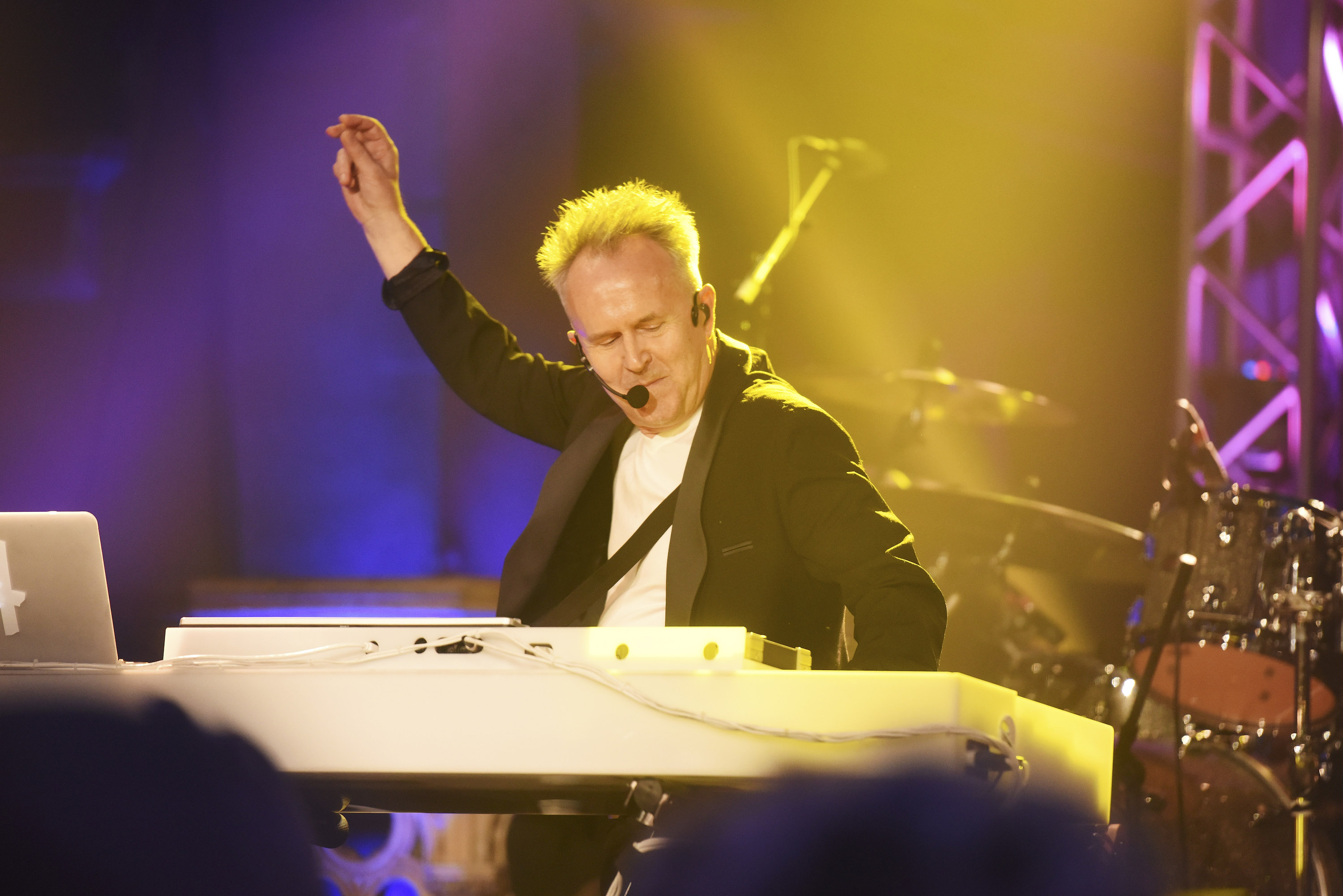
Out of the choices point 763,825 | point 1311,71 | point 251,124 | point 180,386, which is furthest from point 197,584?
point 1311,71

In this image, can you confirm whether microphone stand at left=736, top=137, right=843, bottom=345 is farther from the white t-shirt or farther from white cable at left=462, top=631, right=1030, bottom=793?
white cable at left=462, top=631, right=1030, bottom=793

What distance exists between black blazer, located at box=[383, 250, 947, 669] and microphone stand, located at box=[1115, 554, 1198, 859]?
59.1 inches

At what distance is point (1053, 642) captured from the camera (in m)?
3.82

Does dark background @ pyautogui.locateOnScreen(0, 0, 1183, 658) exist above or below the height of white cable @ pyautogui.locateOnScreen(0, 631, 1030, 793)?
above

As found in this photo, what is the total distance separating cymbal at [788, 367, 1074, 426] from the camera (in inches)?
143

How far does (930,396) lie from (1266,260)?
246cm

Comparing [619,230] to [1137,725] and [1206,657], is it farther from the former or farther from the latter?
[1206,657]

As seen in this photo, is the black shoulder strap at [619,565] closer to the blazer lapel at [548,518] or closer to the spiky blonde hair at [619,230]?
the blazer lapel at [548,518]

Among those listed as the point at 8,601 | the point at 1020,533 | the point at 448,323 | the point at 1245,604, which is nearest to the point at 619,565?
the point at 448,323

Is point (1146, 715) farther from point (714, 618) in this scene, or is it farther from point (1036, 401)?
point (714, 618)

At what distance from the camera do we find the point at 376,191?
6.55 ft

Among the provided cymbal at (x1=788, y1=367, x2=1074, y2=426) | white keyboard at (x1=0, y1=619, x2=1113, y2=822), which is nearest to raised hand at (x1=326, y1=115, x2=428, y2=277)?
white keyboard at (x1=0, y1=619, x2=1113, y2=822)

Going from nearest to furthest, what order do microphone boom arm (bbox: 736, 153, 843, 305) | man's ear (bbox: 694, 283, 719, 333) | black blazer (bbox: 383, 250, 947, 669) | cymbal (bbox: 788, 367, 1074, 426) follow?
black blazer (bbox: 383, 250, 947, 669), man's ear (bbox: 694, 283, 719, 333), microphone boom arm (bbox: 736, 153, 843, 305), cymbal (bbox: 788, 367, 1074, 426)

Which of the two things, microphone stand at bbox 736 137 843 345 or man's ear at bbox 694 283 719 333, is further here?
microphone stand at bbox 736 137 843 345
